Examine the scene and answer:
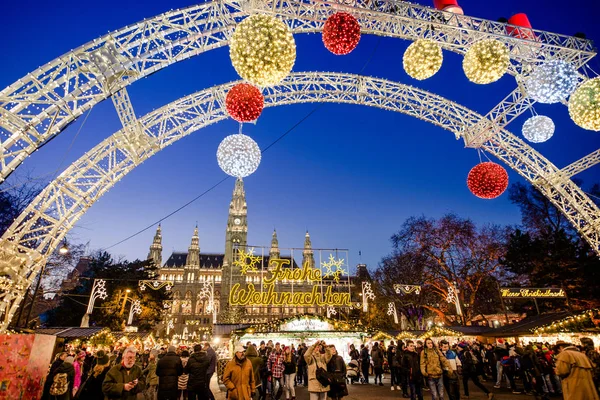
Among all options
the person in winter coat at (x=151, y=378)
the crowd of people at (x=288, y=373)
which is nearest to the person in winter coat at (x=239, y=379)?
the crowd of people at (x=288, y=373)

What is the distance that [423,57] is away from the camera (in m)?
6.43

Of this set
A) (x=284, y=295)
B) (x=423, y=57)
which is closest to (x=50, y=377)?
Answer: (x=423, y=57)

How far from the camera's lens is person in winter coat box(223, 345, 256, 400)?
4980 mm

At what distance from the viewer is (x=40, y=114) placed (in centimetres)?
720

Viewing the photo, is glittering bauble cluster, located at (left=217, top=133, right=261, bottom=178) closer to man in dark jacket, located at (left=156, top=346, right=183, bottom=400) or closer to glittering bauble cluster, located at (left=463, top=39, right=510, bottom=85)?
man in dark jacket, located at (left=156, top=346, right=183, bottom=400)

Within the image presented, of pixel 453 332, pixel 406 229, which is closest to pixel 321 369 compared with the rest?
pixel 453 332

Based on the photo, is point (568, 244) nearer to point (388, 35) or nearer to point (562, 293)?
point (562, 293)

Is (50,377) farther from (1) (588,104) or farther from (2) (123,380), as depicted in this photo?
(1) (588,104)

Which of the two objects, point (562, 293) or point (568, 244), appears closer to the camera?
point (562, 293)

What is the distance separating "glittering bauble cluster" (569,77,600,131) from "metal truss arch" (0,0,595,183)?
303 centimetres

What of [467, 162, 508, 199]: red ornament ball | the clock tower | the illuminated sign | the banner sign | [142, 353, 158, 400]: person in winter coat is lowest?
[142, 353, 158, 400]: person in winter coat

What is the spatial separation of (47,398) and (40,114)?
5843 millimetres

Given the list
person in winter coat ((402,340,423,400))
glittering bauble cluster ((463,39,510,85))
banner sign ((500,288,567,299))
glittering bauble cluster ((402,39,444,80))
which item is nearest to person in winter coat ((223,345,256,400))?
person in winter coat ((402,340,423,400))

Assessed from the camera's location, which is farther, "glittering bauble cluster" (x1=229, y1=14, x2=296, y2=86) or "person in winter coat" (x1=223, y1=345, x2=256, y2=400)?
"glittering bauble cluster" (x1=229, y1=14, x2=296, y2=86)
